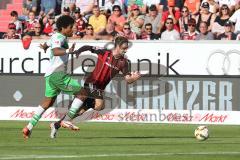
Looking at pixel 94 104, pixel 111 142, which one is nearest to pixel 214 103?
pixel 94 104

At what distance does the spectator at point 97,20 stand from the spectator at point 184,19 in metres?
→ 2.38

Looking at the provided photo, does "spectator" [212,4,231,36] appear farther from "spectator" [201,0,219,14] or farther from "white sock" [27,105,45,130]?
"white sock" [27,105,45,130]

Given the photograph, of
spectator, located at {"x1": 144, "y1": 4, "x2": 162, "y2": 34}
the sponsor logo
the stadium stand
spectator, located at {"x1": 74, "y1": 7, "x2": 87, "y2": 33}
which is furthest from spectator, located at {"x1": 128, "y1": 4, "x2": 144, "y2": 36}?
the stadium stand

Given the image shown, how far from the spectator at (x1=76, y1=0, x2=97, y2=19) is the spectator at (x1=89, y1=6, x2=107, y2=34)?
819mm

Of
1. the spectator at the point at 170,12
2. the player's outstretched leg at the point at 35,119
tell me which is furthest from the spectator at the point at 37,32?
the player's outstretched leg at the point at 35,119

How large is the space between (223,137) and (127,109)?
19.9ft

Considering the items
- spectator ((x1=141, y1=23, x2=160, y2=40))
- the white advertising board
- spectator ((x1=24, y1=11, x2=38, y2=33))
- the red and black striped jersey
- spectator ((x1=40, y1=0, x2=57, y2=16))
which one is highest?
spectator ((x1=40, y1=0, x2=57, y2=16))

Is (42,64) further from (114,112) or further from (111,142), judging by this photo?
(111,142)

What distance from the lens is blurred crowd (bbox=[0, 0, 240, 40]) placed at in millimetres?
27062

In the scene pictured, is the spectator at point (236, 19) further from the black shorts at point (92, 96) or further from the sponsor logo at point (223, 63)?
the black shorts at point (92, 96)

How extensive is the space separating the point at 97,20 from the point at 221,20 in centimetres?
396

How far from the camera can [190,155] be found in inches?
584

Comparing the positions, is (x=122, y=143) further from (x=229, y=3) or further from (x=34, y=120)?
(x=229, y=3)

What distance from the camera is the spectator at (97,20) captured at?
28531mm
